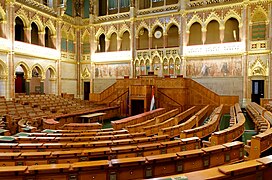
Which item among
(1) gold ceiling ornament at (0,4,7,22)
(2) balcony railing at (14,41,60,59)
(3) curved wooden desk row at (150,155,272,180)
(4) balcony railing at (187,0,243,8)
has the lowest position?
(3) curved wooden desk row at (150,155,272,180)

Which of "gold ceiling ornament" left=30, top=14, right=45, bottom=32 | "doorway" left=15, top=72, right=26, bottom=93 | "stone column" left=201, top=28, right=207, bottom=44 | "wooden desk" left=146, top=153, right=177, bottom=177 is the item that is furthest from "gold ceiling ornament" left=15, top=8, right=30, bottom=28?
"wooden desk" left=146, top=153, right=177, bottom=177

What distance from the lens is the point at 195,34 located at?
18391mm

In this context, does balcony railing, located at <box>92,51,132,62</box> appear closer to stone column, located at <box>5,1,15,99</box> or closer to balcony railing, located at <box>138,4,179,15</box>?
balcony railing, located at <box>138,4,179,15</box>

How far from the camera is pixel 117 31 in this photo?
20234 millimetres

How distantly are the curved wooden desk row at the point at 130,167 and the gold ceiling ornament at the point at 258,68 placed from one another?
13.9 meters

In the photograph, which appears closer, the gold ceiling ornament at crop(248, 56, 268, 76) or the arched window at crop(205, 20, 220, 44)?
the gold ceiling ornament at crop(248, 56, 268, 76)

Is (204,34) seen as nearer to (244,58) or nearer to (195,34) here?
(195,34)

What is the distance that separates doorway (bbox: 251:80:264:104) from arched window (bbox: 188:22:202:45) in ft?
18.0

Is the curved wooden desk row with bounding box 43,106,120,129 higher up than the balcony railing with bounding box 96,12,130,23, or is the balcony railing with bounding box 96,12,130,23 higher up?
the balcony railing with bounding box 96,12,130,23

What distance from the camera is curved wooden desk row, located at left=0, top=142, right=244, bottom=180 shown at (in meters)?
2.48

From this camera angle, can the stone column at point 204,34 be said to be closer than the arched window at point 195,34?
Yes

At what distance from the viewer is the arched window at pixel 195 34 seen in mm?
18231

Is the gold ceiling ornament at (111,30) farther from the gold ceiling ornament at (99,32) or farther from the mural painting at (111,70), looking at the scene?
the mural painting at (111,70)

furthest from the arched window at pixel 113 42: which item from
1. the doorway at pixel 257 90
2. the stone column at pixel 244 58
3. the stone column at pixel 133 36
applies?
the doorway at pixel 257 90
